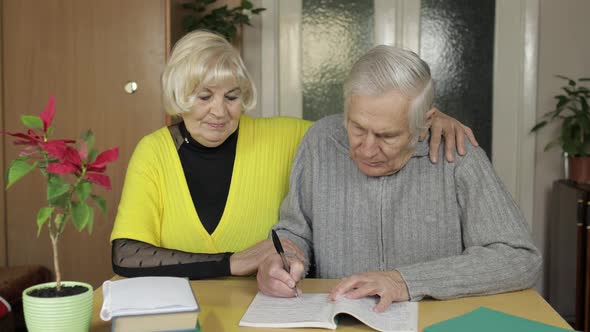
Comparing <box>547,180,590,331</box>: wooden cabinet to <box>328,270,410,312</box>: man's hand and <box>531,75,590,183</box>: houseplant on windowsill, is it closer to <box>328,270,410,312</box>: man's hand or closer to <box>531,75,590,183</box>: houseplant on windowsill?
<box>531,75,590,183</box>: houseplant on windowsill

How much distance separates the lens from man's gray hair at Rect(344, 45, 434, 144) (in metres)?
1.63

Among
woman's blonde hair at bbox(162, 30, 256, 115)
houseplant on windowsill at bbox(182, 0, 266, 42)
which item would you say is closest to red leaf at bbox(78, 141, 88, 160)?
woman's blonde hair at bbox(162, 30, 256, 115)

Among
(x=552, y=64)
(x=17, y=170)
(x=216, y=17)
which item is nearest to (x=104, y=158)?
(x=17, y=170)

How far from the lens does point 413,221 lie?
1.81 m

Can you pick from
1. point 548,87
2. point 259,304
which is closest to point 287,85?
point 548,87

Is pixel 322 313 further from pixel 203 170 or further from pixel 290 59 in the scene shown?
pixel 290 59

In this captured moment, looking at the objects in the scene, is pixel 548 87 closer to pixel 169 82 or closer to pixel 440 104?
pixel 440 104

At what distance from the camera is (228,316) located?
146 centimetres

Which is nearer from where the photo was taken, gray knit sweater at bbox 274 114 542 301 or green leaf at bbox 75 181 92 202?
green leaf at bbox 75 181 92 202

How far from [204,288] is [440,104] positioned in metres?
2.55

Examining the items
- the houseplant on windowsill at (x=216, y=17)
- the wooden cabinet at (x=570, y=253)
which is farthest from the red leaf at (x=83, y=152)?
the wooden cabinet at (x=570, y=253)

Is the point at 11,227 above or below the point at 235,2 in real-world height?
below

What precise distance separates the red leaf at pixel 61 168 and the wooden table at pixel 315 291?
38 cm

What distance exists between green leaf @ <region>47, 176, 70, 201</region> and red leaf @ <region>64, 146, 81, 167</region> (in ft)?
0.13
